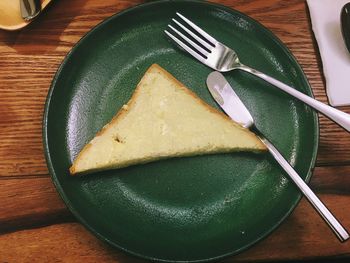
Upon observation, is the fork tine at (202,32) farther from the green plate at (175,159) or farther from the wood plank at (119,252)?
the wood plank at (119,252)

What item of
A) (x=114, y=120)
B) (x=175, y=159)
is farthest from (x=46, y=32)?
(x=175, y=159)

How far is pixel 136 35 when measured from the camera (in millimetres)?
855

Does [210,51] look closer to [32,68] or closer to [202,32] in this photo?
[202,32]

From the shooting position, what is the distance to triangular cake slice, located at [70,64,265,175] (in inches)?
29.9

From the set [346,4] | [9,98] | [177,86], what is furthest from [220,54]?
[9,98]

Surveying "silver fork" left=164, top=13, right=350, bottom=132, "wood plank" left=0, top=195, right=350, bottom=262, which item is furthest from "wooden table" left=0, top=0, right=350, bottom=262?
"silver fork" left=164, top=13, right=350, bottom=132

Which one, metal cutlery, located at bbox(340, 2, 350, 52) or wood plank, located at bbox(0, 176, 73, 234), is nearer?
wood plank, located at bbox(0, 176, 73, 234)

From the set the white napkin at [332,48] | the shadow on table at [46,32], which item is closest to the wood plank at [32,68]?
the shadow on table at [46,32]

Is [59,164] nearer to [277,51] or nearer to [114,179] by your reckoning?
[114,179]

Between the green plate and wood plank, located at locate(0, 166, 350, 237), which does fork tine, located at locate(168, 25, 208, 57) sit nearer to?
the green plate

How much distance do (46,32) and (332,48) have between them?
550 mm

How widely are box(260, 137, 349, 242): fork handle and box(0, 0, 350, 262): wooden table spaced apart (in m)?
0.07

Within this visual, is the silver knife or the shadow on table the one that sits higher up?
the shadow on table

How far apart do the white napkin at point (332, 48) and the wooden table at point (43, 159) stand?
2 centimetres
